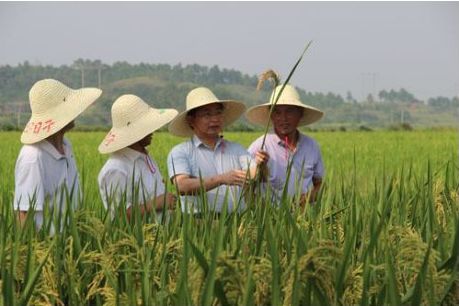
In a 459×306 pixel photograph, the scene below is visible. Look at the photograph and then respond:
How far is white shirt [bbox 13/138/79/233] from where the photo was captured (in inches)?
118

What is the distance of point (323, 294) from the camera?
5.71 ft

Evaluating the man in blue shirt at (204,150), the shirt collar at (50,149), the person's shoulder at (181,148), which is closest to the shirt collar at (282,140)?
the man in blue shirt at (204,150)

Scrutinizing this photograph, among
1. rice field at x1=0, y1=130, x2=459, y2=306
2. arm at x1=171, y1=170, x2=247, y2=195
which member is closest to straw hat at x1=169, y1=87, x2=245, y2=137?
arm at x1=171, y1=170, x2=247, y2=195

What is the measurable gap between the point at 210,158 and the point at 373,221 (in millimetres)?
1844

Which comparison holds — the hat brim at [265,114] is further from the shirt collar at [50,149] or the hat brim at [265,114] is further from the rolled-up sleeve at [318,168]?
the shirt collar at [50,149]

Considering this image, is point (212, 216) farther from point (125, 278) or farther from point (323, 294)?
point (323, 294)

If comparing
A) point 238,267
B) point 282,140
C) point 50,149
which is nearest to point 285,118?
point 282,140

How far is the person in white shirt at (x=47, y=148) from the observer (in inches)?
119

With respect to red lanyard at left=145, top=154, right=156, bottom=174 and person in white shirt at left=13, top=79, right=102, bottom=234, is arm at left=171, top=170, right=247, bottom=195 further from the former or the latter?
person in white shirt at left=13, top=79, right=102, bottom=234

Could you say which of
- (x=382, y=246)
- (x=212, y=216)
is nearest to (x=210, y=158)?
(x=212, y=216)

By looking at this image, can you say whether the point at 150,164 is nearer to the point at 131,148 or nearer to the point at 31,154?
the point at 131,148

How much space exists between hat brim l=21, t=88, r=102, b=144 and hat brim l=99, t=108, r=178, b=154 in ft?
0.63

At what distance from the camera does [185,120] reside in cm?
406

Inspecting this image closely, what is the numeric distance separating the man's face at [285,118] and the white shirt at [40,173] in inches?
49.2
